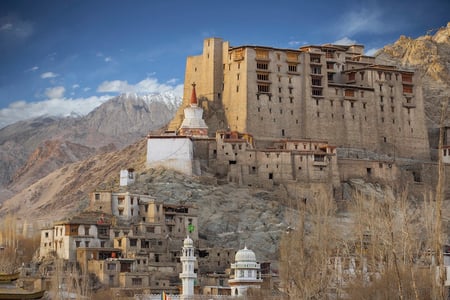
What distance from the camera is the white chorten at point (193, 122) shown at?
64.4 meters

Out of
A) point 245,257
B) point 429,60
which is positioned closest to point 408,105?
point 429,60

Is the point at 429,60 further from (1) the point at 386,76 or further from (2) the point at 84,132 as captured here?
(2) the point at 84,132

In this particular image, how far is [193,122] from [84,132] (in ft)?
290

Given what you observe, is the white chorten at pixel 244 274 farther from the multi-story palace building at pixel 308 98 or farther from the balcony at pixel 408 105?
the balcony at pixel 408 105

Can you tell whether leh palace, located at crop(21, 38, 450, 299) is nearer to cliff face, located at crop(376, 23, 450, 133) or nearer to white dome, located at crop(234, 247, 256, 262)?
white dome, located at crop(234, 247, 256, 262)

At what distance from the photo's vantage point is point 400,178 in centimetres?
6475

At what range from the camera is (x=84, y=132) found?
497 ft

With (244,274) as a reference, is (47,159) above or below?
above

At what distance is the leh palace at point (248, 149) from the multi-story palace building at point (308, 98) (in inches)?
2.8

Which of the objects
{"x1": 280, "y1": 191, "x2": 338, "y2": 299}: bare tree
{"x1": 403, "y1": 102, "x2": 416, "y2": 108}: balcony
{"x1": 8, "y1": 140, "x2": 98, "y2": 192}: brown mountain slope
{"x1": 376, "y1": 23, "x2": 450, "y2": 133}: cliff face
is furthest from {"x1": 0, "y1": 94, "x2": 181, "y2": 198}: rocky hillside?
{"x1": 280, "y1": 191, "x2": 338, "y2": 299}: bare tree

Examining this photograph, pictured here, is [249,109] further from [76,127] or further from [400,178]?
[76,127]

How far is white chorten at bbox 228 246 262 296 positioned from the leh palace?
0.22 feet

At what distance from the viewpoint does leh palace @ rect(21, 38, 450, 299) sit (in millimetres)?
48625

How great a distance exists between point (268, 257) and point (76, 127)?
4103 inches
